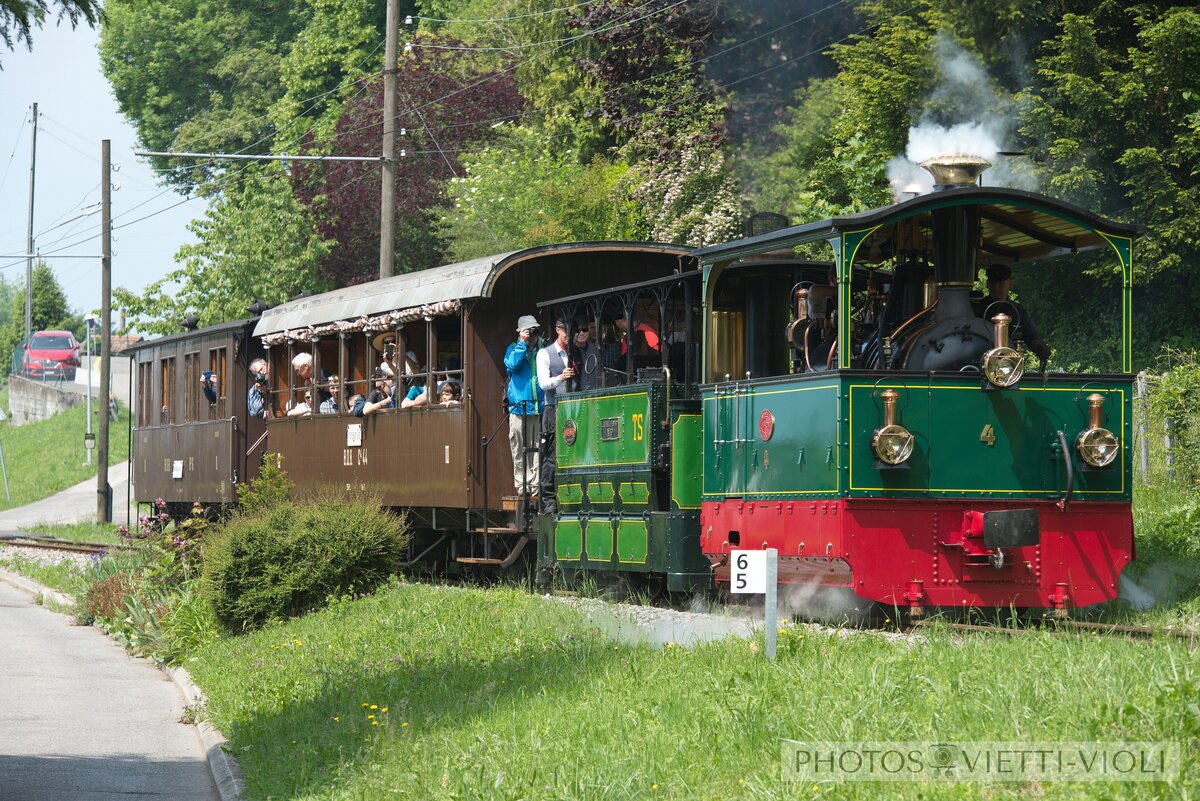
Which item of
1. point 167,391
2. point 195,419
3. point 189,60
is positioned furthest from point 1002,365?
point 189,60

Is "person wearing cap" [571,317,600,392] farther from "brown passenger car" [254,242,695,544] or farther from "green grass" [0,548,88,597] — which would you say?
"green grass" [0,548,88,597]

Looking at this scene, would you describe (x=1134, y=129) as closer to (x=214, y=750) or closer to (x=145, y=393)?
(x=145, y=393)

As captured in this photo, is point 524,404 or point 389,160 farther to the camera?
point 389,160

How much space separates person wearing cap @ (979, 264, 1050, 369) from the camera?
12.3 m

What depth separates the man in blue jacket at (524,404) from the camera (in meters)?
16.6

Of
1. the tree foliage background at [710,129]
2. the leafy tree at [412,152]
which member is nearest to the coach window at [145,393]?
the tree foliage background at [710,129]

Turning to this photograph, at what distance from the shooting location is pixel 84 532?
35562mm

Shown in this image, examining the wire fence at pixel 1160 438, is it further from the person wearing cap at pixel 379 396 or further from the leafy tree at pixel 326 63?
the leafy tree at pixel 326 63

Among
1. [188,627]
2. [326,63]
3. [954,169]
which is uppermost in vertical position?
[326,63]

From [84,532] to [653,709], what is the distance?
29.5 metres

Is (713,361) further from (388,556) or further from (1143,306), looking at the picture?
(1143,306)

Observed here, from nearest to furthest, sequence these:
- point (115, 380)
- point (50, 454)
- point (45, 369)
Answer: point (50, 454), point (115, 380), point (45, 369)

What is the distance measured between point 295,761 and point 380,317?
9.84 m

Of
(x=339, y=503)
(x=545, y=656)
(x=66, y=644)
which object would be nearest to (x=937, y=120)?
(x=339, y=503)
